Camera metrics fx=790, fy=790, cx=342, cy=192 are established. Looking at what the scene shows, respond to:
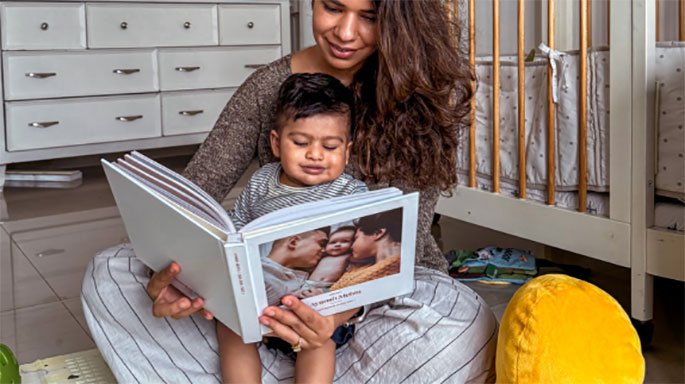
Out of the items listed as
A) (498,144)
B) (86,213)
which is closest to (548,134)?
(498,144)

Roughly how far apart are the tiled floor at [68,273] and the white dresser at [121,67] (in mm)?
299

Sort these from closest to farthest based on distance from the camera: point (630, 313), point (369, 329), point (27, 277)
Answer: point (369, 329)
point (630, 313)
point (27, 277)

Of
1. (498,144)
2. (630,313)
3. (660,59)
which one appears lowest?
(630,313)

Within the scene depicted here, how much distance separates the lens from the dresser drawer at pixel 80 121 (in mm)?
2990

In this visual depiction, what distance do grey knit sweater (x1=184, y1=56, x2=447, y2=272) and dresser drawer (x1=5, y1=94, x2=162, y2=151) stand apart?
6.38ft

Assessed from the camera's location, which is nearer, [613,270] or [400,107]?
[400,107]

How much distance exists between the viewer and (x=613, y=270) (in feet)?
6.24

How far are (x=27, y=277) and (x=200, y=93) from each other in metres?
1.60

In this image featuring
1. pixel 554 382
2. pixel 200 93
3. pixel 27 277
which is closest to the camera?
pixel 554 382

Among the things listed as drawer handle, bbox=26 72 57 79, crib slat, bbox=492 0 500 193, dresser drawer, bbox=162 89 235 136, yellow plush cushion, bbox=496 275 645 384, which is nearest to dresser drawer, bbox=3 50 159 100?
drawer handle, bbox=26 72 57 79

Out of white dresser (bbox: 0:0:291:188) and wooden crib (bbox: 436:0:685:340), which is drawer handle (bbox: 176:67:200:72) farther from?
wooden crib (bbox: 436:0:685:340)

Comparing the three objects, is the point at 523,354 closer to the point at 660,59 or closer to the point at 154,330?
the point at 154,330

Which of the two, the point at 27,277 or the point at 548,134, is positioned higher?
the point at 548,134

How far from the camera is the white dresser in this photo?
2980 millimetres
